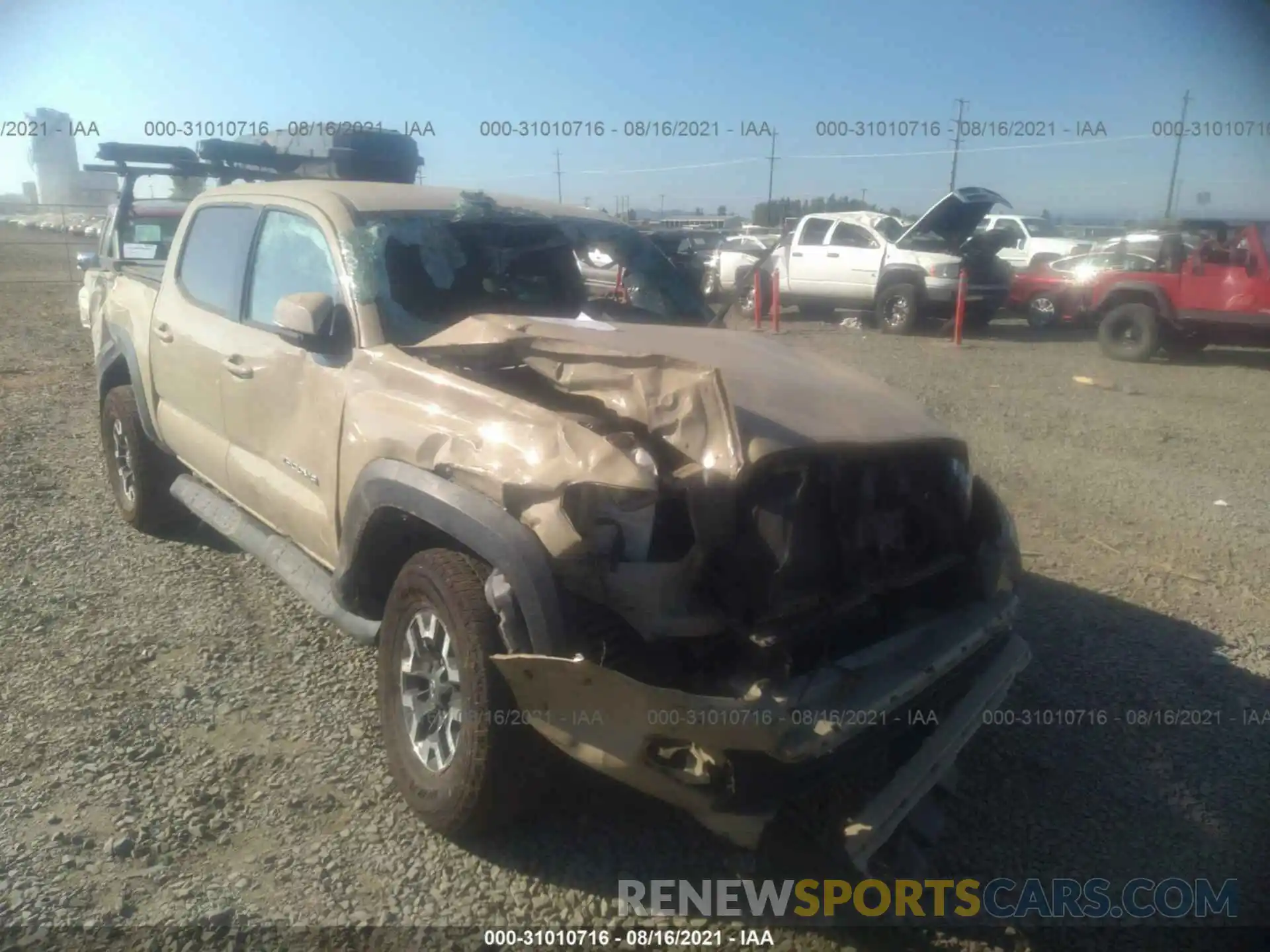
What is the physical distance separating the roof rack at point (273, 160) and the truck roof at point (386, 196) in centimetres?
123

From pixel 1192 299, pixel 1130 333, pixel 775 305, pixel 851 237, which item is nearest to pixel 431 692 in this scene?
pixel 1192 299

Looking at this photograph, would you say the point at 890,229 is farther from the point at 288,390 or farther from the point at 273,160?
the point at 288,390

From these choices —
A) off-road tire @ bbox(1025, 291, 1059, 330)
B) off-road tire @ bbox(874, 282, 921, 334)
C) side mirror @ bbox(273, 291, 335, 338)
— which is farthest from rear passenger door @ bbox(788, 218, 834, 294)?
side mirror @ bbox(273, 291, 335, 338)

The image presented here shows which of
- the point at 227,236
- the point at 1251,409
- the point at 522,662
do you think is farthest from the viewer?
the point at 1251,409

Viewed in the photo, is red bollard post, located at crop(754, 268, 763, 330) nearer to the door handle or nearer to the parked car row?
the door handle

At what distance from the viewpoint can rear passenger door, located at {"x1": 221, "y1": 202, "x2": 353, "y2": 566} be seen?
135 inches

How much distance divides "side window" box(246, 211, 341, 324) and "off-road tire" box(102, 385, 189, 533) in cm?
149

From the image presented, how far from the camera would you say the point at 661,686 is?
2.47 metres

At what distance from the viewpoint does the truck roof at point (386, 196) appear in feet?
12.7

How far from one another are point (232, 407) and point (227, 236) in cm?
91

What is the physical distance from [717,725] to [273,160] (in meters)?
5.58

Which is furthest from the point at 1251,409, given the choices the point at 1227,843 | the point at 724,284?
the point at 724,284

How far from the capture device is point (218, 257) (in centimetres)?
446

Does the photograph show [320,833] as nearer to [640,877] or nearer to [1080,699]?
[640,877]
